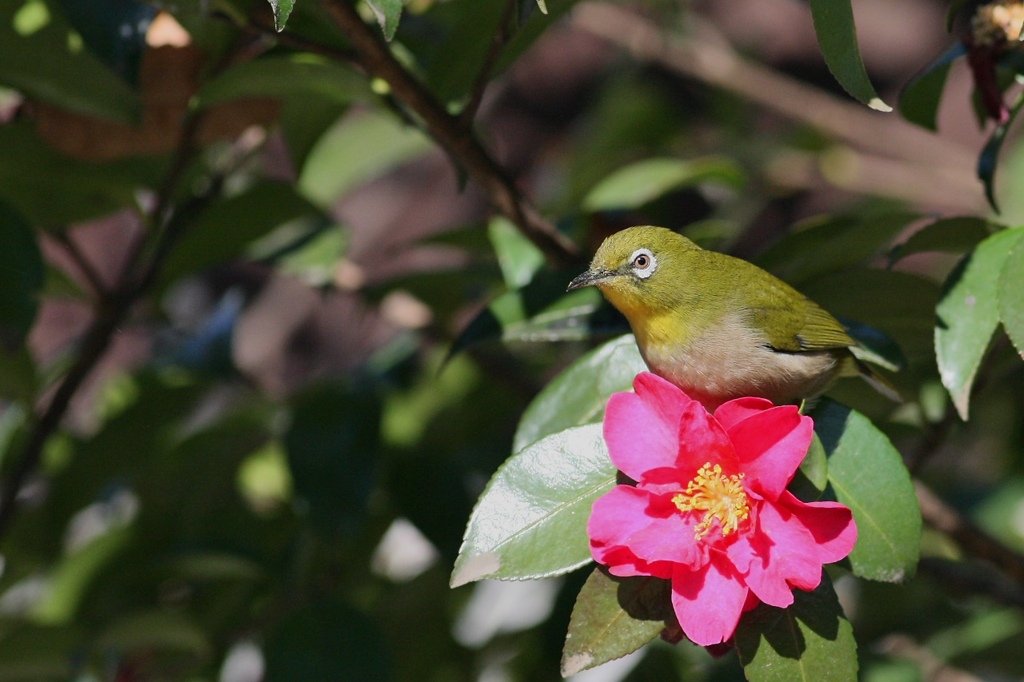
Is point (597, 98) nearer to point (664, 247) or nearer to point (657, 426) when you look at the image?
point (664, 247)

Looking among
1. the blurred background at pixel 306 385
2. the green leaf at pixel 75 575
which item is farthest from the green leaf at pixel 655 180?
the green leaf at pixel 75 575

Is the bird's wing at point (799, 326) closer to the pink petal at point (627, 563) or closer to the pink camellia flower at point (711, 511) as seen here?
the pink camellia flower at point (711, 511)

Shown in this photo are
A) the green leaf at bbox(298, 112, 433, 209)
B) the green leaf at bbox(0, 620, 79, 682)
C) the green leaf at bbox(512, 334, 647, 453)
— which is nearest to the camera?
the green leaf at bbox(512, 334, 647, 453)

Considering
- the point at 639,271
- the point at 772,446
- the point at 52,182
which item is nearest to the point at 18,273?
the point at 52,182

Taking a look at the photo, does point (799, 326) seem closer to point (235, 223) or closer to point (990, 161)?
point (990, 161)

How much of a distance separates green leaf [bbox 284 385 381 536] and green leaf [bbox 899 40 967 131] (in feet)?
3.17

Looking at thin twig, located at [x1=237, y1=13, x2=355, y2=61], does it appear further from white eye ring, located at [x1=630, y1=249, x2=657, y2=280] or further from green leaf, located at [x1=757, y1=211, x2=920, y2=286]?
green leaf, located at [x1=757, y1=211, x2=920, y2=286]

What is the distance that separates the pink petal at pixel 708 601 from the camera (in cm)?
99

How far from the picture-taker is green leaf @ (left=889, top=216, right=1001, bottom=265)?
4.44 feet

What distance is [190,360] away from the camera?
2.10 metres

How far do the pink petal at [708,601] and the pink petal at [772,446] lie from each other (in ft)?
0.29

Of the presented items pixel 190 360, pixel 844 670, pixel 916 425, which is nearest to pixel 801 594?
pixel 844 670

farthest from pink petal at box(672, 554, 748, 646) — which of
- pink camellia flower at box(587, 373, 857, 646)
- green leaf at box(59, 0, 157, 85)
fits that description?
green leaf at box(59, 0, 157, 85)

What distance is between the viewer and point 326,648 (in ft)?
5.52
